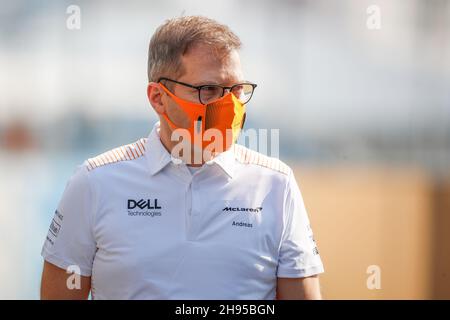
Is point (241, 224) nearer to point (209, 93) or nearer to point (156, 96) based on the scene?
point (209, 93)

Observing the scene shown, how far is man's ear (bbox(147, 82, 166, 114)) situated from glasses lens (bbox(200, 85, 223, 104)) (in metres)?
0.16

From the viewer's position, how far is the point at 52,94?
11.4 feet

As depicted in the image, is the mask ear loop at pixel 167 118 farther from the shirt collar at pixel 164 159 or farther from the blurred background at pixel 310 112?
the blurred background at pixel 310 112

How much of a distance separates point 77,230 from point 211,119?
0.55 meters

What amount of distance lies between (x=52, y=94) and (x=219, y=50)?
1723 millimetres

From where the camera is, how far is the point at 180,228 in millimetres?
1962

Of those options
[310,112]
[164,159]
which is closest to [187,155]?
[164,159]

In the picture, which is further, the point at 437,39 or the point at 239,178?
the point at 437,39

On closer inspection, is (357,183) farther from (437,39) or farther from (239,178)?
(239,178)

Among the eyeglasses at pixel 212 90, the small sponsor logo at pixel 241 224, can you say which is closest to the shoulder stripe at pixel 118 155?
the eyeglasses at pixel 212 90

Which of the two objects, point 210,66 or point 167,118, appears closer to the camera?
point 210,66

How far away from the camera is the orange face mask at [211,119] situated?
2055 millimetres

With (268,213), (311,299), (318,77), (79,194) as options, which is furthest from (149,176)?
(318,77)
